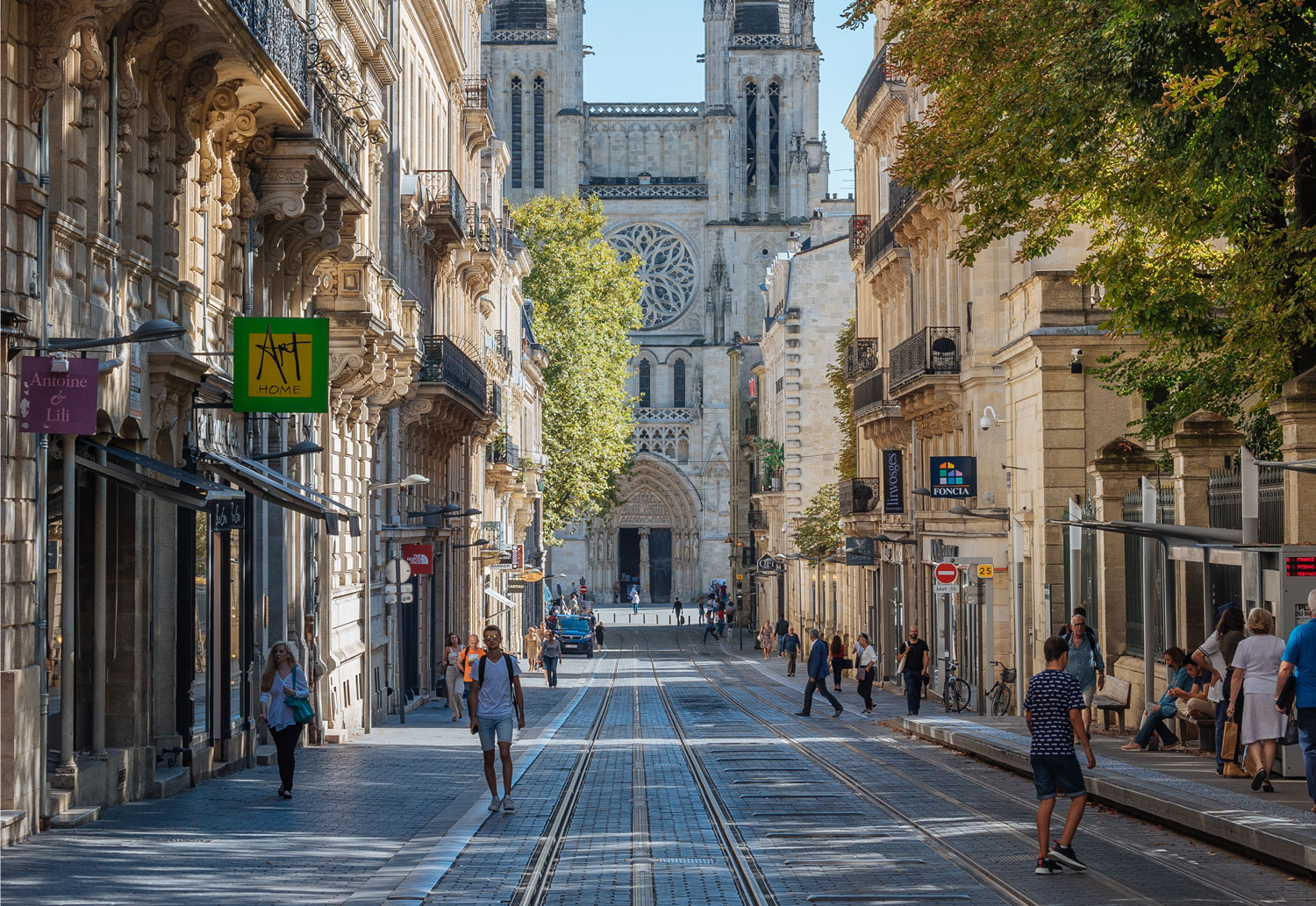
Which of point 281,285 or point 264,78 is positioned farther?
point 281,285

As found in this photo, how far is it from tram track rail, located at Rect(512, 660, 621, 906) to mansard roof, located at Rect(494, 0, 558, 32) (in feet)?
278

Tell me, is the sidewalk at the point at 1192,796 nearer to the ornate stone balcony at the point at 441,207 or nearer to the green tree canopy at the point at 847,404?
the ornate stone balcony at the point at 441,207

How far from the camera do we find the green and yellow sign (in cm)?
1761

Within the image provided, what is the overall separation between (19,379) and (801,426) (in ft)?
179

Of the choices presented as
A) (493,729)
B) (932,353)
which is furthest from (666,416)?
(493,729)

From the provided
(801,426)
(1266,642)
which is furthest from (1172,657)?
(801,426)

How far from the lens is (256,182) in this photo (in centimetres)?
2103

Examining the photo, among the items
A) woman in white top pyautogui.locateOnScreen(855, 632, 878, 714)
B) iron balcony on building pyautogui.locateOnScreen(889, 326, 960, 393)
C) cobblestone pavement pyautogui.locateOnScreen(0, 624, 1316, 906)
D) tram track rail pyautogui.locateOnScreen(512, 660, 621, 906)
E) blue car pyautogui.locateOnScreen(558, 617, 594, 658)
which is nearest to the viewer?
cobblestone pavement pyautogui.locateOnScreen(0, 624, 1316, 906)

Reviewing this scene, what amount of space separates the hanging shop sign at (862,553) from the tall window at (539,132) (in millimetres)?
59121

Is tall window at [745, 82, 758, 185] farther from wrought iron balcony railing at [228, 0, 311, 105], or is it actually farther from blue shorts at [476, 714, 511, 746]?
blue shorts at [476, 714, 511, 746]

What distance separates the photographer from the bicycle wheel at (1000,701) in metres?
31.3

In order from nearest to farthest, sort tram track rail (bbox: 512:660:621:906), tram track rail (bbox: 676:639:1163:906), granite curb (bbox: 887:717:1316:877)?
tram track rail (bbox: 676:639:1163:906)
tram track rail (bbox: 512:660:621:906)
granite curb (bbox: 887:717:1316:877)

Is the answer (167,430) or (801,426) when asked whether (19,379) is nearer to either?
(167,430)

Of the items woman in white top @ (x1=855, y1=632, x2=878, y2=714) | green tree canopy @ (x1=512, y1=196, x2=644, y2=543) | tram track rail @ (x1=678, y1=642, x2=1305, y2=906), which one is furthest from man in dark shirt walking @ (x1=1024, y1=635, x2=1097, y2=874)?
green tree canopy @ (x1=512, y1=196, x2=644, y2=543)
